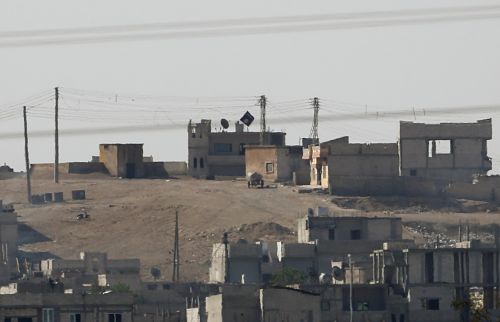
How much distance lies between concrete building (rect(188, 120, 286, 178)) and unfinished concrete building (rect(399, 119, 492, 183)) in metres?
12.5

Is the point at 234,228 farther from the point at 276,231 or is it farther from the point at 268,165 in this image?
the point at 268,165

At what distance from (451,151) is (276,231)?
12.3m

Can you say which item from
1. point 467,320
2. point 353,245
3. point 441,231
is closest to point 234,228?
point 441,231

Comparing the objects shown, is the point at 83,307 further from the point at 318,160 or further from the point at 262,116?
the point at 262,116

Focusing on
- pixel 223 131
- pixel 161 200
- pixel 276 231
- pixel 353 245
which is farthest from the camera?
pixel 223 131

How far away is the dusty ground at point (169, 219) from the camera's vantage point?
391 ft

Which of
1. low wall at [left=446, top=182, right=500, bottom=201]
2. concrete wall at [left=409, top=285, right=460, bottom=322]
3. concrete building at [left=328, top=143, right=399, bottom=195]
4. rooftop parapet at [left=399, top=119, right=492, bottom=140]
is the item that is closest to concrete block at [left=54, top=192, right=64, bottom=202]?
concrete building at [left=328, top=143, right=399, bottom=195]

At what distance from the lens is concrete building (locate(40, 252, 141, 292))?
9688cm

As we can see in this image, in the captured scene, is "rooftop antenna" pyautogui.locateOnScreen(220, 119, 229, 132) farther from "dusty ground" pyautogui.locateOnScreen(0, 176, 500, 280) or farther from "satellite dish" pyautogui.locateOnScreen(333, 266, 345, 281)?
"satellite dish" pyautogui.locateOnScreen(333, 266, 345, 281)

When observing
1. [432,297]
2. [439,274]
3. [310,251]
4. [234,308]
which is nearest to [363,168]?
[310,251]

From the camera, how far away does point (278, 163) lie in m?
135

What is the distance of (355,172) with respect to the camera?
127938 millimetres

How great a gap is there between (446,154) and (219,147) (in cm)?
1525

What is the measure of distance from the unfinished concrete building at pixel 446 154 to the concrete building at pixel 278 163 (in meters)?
6.95
